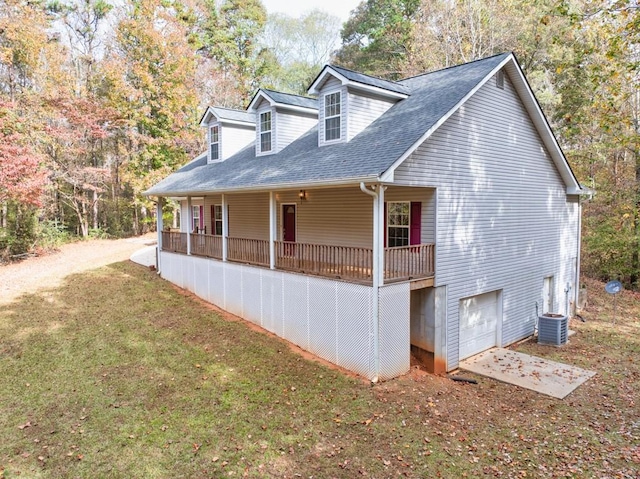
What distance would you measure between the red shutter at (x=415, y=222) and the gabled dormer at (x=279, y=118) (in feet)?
18.8

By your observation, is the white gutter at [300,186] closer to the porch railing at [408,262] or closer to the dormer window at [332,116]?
the porch railing at [408,262]

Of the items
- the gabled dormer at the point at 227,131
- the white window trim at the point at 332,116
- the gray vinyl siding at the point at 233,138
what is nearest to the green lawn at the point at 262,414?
the white window trim at the point at 332,116

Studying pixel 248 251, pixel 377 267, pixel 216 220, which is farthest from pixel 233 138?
pixel 377 267

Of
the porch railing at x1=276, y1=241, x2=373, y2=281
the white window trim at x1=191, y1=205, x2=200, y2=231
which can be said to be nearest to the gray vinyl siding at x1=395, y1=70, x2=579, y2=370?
the porch railing at x1=276, y1=241, x2=373, y2=281

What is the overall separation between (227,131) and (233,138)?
373 mm

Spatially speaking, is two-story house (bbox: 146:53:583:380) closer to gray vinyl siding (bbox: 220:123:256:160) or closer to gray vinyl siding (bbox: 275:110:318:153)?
gray vinyl siding (bbox: 275:110:318:153)

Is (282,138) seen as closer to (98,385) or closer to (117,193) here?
(98,385)

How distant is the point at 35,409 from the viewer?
7.89m

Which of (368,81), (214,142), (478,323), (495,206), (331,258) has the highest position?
(368,81)

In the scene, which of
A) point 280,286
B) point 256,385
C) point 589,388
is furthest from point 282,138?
point 589,388

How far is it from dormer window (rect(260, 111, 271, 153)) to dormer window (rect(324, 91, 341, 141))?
3354 millimetres

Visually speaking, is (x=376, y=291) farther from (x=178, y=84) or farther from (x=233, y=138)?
(x=178, y=84)

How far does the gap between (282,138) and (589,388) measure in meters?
11.4

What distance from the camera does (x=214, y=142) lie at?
1775 cm
